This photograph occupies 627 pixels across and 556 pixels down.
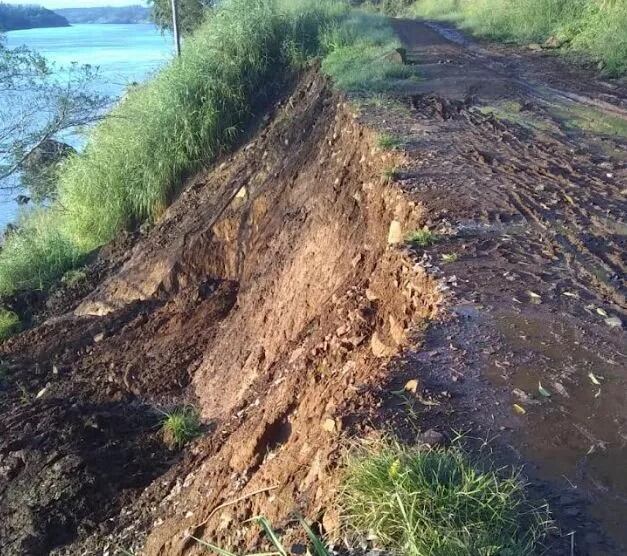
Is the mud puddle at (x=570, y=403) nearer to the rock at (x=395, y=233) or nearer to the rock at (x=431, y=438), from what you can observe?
the rock at (x=431, y=438)

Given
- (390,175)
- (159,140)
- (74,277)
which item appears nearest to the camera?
(390,175)

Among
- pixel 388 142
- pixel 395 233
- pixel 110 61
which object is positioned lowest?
pixel 110 61

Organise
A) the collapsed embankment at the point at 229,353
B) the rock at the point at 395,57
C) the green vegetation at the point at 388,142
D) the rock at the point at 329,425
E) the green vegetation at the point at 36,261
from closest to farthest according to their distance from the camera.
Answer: the rock at the point at 329,425, the collapsed embankment at the point at 229,353, the green vegetation at the point at 388,142, the green vegetation at the point at 36,261, the rock at the point at 395,57

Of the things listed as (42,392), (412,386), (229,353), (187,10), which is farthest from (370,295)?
(187,10)

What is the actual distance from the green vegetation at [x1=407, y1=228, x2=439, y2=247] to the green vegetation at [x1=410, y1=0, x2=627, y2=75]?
24.5ft

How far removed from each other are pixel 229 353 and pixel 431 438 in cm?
411

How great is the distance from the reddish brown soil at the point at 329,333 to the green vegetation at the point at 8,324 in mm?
517

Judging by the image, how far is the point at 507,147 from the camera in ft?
24.0

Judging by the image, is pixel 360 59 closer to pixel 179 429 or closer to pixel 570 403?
pixel 179 429

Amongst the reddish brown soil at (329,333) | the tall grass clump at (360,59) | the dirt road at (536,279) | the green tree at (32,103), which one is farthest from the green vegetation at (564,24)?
the green tree at (32,103)

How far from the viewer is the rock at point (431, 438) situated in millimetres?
2910

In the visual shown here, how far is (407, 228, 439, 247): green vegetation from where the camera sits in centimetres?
503

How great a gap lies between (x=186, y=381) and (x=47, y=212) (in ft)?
25.7

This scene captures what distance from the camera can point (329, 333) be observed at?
4.75 meters
